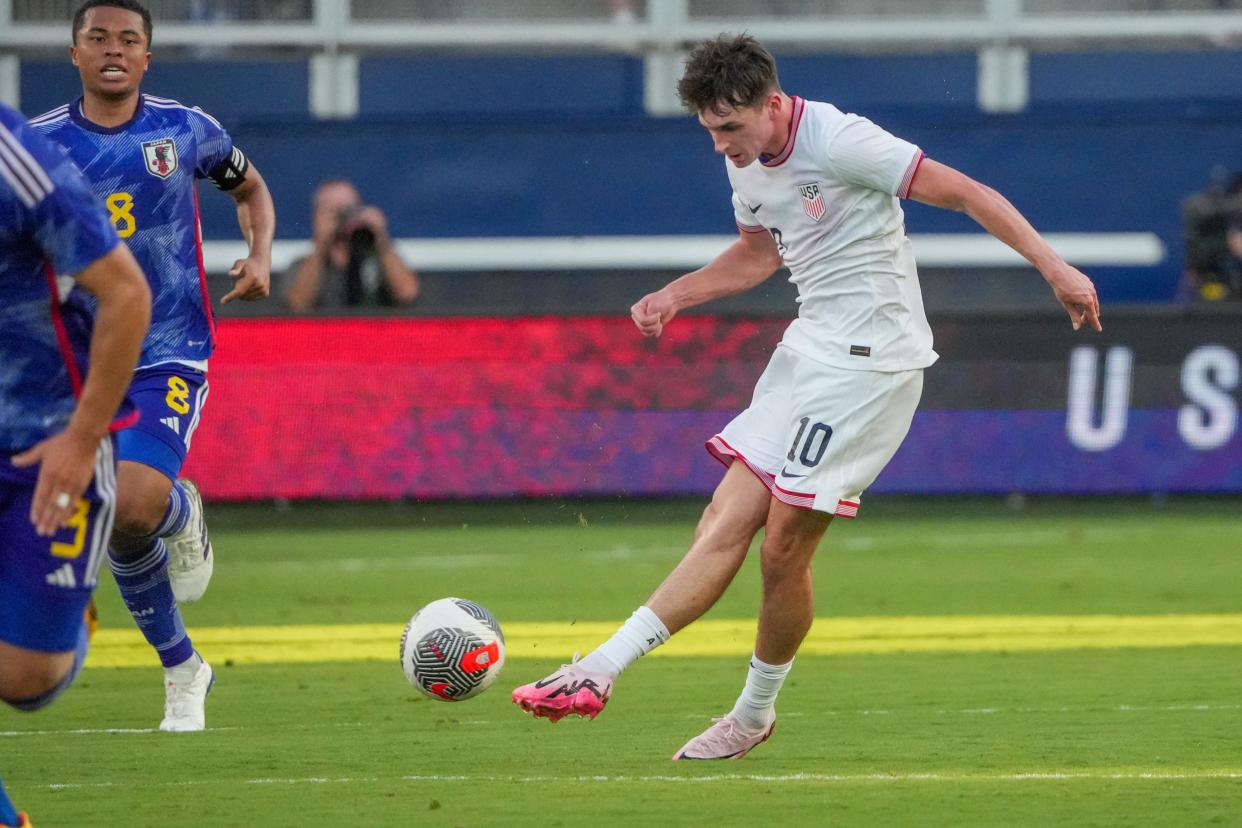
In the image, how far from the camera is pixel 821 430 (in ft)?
19.8

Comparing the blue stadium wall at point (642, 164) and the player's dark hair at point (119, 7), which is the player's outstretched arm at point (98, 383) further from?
the blue stadium wall at point (642, 164)

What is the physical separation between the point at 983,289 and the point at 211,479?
678cm

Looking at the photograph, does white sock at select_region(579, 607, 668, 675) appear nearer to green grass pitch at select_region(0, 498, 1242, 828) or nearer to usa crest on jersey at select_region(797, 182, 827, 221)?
green grass pitch at select_region(0, 498, 1242, 828)

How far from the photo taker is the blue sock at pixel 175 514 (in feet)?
22.0

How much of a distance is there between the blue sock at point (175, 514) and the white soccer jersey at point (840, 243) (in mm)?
2124

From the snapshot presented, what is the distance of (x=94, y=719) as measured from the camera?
23.6 feet

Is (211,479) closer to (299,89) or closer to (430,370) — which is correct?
(430,370)

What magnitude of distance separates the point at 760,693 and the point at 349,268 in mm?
9280

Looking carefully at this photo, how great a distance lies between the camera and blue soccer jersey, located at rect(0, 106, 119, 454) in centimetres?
427

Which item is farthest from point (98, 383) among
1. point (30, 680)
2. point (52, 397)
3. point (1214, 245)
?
point (1214, 245)

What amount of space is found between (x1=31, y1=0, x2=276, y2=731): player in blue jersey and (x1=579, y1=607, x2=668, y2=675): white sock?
5.32 ft

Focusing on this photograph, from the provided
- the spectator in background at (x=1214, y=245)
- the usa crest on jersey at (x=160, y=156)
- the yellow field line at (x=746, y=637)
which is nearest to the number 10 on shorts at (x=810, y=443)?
the usa crest on jersey at (x=160, y=156)

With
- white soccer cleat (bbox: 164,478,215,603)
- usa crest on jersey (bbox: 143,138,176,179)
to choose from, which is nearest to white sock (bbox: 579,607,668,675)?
white soccer cleat (bbox: 164,478,215,603)

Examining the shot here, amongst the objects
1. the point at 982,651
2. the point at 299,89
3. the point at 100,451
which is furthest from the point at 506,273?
the point at 100,451
